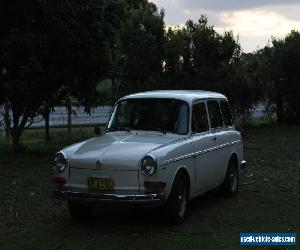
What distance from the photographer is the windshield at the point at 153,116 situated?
28.5 feet

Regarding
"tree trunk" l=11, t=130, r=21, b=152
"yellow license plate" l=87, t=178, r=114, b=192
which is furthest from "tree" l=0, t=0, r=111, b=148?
"yellow license plate" l=87, t=178, r=114, b=192

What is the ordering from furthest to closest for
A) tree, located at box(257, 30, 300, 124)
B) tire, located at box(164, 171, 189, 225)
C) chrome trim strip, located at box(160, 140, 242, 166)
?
tree, located at box(257, 30, 300, 124) < tire, located at box(164, 171, 189, 225) < chrome trim strip, located at box(160, 140, 242, 166)

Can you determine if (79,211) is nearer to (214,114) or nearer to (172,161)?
(172,161)

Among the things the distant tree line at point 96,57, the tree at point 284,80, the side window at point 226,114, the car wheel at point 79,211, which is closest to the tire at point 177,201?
the car wheel at point 79,211

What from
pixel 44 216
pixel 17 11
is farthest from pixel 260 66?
pixel 44 216

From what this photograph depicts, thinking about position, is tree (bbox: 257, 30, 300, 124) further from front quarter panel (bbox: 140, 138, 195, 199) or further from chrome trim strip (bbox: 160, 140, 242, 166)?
front quarter panel (bbox: 140, 138, 195, 199)

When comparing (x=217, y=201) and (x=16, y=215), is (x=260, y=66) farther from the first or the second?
(x=16, y=215)

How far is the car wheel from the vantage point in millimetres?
8211

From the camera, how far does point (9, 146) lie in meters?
18.2

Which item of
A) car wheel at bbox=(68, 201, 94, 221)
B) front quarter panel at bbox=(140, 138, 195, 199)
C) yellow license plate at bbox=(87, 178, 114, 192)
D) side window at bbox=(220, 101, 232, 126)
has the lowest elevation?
car wheel at bbox=(68, 201, 94, 221)

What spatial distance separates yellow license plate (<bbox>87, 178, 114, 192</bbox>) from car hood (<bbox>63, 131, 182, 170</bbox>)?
160mm

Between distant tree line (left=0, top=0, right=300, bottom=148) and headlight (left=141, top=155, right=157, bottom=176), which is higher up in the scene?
distant tree line (left=0, top=0, right=300, bottom=148)

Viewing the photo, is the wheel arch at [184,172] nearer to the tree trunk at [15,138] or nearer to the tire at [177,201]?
the tire at [177,201]

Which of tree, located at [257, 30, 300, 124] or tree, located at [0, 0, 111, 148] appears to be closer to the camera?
tree, located at [0, 0, 111, 148]
